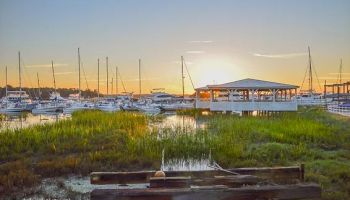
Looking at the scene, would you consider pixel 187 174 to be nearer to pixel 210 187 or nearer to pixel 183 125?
pixel 210 187

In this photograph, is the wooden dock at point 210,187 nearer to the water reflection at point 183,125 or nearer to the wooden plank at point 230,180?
the wooden plank at point 230,180

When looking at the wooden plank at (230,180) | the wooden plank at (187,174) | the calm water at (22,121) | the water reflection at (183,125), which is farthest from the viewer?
the calm water at (22,121)

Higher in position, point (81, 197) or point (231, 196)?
point (231, 196)

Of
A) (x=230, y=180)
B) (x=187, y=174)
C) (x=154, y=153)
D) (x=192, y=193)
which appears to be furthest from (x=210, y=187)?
(x=154, y=153)

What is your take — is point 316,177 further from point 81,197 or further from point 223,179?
point 81,197

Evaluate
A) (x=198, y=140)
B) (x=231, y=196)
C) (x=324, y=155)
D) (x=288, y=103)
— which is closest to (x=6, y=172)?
(x=198, y=140)

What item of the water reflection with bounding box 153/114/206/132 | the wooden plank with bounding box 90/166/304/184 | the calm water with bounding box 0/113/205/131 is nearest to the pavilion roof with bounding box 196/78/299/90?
the calm water with bounding box 0/113/205/131

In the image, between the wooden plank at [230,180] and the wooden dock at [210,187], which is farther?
the wooden plank at [230,180]

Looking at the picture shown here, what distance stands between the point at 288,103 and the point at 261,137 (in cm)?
2078

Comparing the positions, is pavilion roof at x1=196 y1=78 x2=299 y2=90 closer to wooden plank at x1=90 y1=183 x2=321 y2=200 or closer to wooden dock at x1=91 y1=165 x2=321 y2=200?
wooden dock at x1=91 y1=165 x2=321 y2=200

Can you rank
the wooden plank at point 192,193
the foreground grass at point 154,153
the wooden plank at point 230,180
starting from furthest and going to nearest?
the foreground grass at point 154,153, the wooden plank at point 230,180, the wooden plank at point 192,193

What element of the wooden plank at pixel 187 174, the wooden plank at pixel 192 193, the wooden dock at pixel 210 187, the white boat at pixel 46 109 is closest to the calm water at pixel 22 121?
the white boat at pixel 46 109

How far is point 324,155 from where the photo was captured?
14.1 metres

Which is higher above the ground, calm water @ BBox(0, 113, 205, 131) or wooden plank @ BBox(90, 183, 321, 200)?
Result: wooden plank @ BBox(90, 183, 321, 200)
